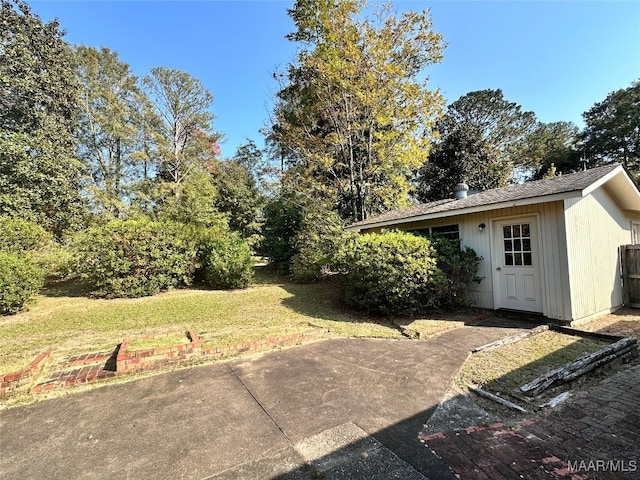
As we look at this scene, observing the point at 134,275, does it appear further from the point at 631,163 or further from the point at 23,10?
the point at 631,163

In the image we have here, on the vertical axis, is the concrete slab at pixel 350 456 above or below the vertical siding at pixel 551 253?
below

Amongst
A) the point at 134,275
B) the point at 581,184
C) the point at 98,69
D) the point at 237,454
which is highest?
the point at 98,69

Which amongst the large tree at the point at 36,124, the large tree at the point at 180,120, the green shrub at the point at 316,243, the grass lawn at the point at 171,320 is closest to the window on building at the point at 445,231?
the green shrub at the point at 316,243

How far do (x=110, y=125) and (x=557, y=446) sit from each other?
77.8ft

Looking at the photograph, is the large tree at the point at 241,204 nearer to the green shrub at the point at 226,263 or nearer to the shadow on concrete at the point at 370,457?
the green shrub at the point at 226,263

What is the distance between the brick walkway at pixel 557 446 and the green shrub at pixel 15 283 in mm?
9835

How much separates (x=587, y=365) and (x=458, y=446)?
2.62 metres

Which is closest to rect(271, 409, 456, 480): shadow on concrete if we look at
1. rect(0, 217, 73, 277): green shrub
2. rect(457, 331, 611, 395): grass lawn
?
rect(457, 331, 611, 395): grass lawn

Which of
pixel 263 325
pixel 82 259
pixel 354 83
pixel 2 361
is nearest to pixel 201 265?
pixel 82 259

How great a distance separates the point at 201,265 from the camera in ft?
37.2

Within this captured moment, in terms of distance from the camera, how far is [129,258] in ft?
31.8

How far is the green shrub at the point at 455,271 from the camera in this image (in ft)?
23.4

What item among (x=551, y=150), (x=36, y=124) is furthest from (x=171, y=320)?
(x=551, y=150)

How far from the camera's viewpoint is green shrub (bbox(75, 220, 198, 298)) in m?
9.45
